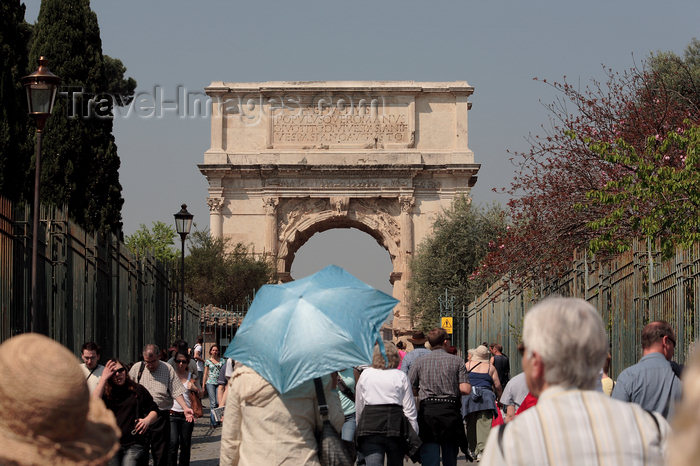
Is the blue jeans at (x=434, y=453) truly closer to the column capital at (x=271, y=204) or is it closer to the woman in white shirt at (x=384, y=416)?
the woman in white shirt at (x=384, y=416)

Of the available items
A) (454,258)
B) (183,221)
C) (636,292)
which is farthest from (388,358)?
(454,258)

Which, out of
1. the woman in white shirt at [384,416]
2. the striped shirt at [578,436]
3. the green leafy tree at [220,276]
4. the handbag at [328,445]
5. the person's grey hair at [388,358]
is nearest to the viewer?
the striped shirt at [578,436]

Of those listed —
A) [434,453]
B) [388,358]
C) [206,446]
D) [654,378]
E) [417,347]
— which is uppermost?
[654,378]

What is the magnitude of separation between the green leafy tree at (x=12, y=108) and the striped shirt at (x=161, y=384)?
8.06m

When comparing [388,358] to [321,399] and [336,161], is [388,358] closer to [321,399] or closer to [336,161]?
[321,399]

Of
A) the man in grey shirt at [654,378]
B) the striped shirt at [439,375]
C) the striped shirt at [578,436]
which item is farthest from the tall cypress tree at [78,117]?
the striped shirt at [578,436]

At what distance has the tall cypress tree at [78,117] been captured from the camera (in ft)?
78.9

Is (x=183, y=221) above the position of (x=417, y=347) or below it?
above

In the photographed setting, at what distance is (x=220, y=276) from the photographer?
1544 inches

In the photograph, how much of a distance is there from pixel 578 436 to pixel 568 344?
9.7 inches

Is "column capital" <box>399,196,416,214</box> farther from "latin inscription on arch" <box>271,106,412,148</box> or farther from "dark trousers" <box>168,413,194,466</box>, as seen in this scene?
"dark trousers" <box>168,413,194,466</box>

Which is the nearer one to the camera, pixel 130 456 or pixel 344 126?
pixel 130 456

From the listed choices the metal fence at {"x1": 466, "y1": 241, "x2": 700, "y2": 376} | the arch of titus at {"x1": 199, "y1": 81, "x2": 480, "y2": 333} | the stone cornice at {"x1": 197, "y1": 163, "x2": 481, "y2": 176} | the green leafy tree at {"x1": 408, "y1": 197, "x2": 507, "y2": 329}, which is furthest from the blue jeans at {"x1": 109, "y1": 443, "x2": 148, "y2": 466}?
the stone cornice at {"x1": 197, "y1": 163, "x2": 481, "y2": 176}

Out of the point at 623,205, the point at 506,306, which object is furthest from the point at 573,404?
the point at 506,306
